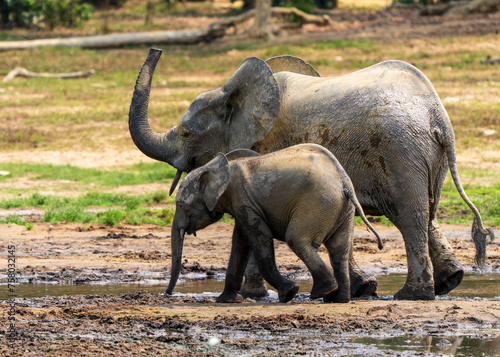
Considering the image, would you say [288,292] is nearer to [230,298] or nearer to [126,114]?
[230,298]

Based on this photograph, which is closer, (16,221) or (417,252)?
(417,252)

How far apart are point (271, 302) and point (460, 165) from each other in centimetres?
823

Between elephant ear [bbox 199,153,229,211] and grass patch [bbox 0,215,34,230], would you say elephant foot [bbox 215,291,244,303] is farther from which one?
grass patch [bbox 0,215,34,230]

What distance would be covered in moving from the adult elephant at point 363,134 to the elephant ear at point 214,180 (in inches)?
15.1

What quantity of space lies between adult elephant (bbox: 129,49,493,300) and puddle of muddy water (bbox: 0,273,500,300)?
311 mm

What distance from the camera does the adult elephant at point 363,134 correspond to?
289 inches

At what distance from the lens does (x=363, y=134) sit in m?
7.47

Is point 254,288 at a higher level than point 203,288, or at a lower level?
higher

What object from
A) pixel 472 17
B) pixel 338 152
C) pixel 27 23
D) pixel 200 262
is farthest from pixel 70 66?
pixel 338 152

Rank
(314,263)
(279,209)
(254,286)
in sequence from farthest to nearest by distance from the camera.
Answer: (254,286) < (279,209) < (314,263)

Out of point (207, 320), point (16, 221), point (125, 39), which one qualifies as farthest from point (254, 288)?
point (125, 39)

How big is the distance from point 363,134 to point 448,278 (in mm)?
1495

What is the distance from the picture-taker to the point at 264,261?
7250mm

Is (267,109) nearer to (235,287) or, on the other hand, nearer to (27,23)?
(235,287)
